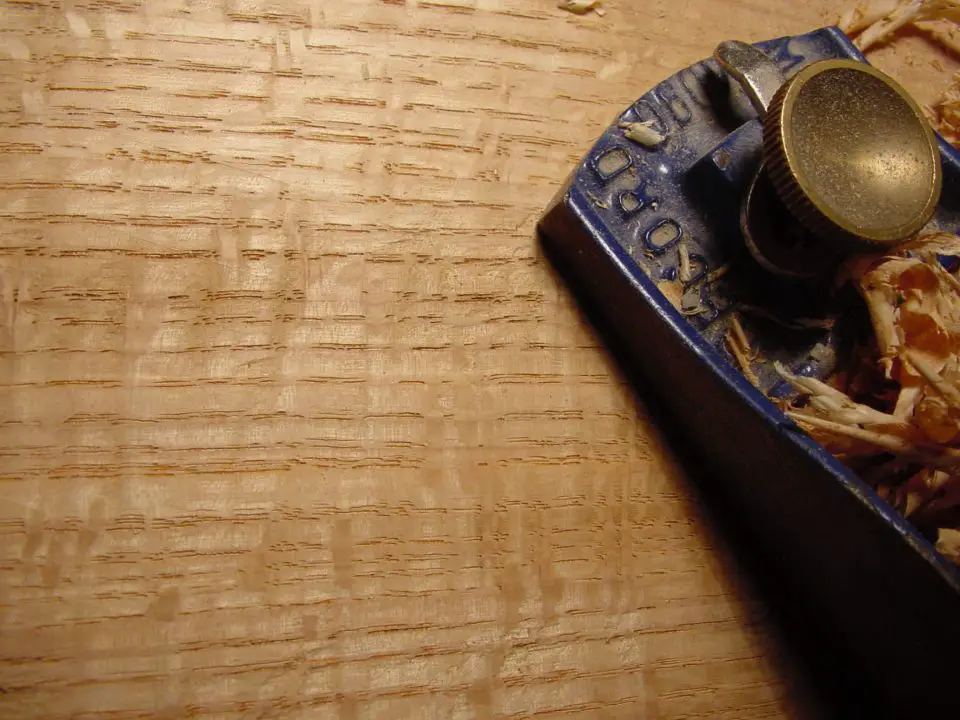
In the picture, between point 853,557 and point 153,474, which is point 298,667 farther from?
point 853,557

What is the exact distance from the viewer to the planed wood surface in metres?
0.63

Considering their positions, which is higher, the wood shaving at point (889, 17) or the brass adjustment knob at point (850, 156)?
the wood shaving at point (889, 17)

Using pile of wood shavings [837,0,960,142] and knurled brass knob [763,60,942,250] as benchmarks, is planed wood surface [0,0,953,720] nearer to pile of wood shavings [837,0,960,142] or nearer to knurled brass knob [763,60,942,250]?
knurled brass knob [763,60,942,250]

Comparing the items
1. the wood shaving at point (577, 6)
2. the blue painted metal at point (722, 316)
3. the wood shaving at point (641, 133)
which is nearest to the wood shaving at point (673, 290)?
the blue painted metal at point (722, 316)

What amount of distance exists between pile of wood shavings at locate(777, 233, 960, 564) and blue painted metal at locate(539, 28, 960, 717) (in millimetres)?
34

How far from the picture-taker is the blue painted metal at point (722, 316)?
→ 2.03 ft

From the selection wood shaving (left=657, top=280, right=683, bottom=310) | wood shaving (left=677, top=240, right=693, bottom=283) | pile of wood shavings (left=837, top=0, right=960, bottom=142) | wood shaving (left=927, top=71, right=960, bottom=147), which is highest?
pile of wood shavings (left=837, top=0, right=960, bottom=142)

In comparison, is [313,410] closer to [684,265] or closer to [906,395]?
[684,265]

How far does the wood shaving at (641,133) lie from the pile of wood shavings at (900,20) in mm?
321

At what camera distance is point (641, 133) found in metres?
0.72

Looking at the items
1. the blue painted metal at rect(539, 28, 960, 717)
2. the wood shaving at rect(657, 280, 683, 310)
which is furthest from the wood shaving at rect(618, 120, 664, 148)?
the wood shaving at rect(657, 280, 683, 310)

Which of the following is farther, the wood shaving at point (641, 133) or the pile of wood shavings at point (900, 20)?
the pile of wood shavings at point (900, 20)

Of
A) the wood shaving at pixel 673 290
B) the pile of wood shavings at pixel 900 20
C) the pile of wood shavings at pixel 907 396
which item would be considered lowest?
the pile of wood shavings at pixel 907 396

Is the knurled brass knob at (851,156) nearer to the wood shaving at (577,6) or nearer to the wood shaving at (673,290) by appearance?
the wood shaving at (673,290)
